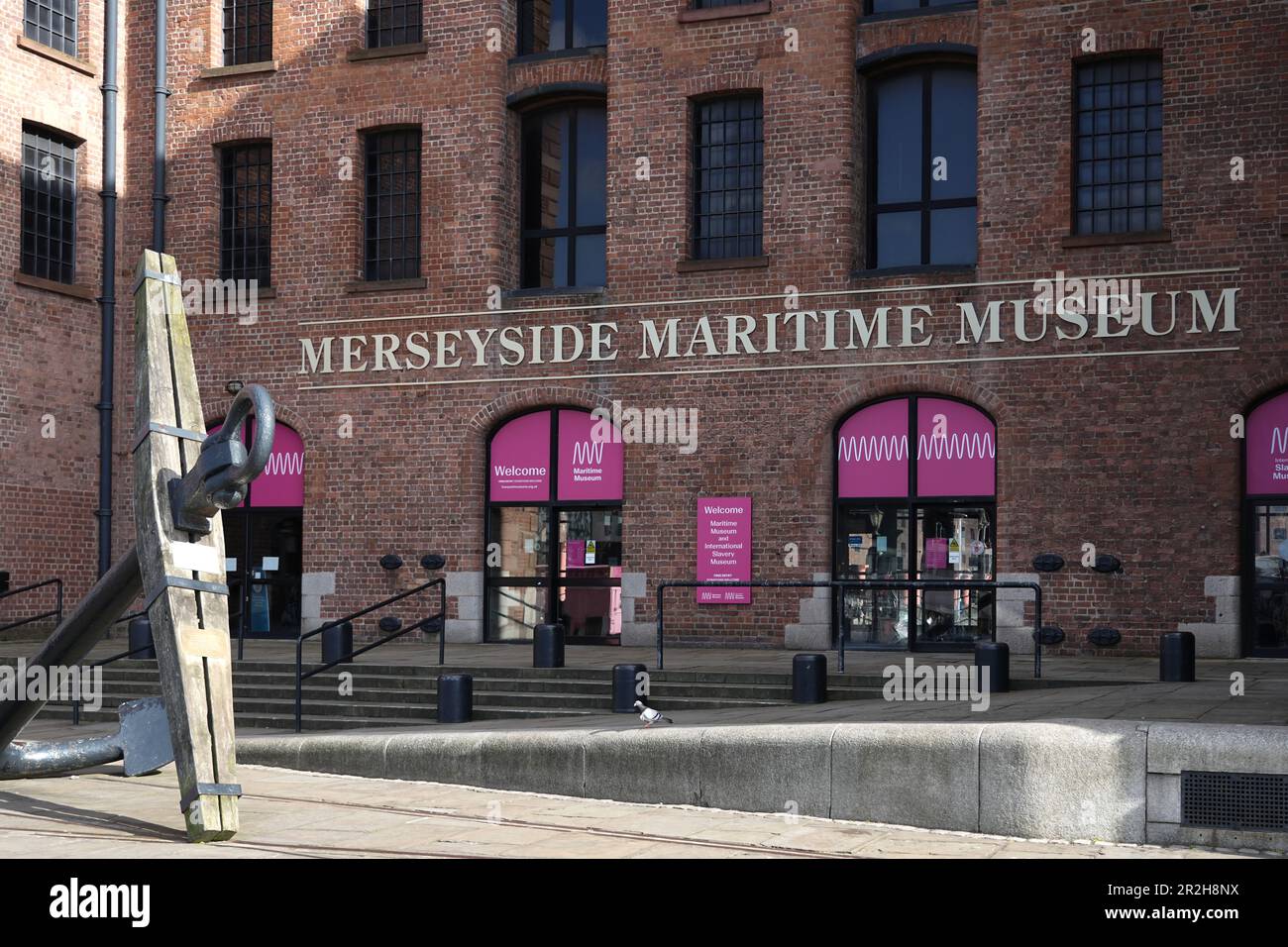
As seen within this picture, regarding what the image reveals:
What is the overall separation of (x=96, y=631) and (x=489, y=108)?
1384 cm

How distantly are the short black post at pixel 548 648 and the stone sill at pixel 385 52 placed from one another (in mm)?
9625

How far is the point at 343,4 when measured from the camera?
22.7 meters

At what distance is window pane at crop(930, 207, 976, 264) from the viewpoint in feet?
65.6

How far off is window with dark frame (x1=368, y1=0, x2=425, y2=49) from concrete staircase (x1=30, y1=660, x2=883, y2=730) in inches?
385

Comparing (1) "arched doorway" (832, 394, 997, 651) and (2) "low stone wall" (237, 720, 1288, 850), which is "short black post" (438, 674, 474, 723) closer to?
(2) "low stone wall" (237, 720, 1288, 850)

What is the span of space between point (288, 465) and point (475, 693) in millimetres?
8205

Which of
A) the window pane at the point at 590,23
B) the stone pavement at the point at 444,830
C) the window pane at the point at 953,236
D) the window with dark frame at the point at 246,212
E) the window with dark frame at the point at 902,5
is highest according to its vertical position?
the window pane at the point at 590,23

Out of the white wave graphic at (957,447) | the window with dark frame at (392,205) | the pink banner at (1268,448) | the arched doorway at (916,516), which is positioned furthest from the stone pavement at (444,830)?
the window with dark frame at (392,205)

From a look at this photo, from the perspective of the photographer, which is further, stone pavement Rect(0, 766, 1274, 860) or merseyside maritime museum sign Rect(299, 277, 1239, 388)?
merseyside maritime museum sign Rect(299, 277, 1239, 388)

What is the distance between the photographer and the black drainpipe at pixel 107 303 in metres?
23.2

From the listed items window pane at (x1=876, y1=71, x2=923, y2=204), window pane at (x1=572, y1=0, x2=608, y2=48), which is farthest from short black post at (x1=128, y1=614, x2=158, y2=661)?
window pane at (x1=876, y1=71, x2=923, y2=204)

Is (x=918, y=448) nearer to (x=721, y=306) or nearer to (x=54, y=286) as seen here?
(x=721, y=306)

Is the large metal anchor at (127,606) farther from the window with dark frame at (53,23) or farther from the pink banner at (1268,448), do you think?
the window with dark frame at (53,23)

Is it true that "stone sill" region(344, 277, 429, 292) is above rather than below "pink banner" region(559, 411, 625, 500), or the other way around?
above
